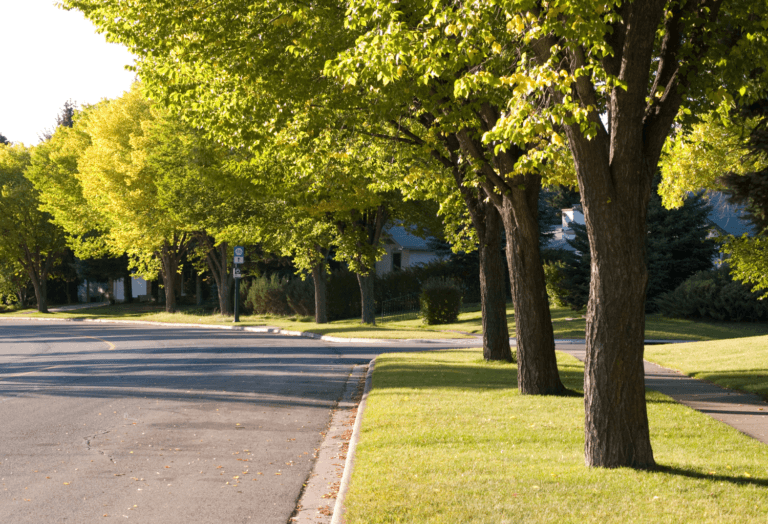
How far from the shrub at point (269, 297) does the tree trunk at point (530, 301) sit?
30312mm

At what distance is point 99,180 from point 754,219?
3470 centimetres

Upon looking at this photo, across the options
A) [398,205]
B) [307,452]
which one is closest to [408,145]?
[307,452]

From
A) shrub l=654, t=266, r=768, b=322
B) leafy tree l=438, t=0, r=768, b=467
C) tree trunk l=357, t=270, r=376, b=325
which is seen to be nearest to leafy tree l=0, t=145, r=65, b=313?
tree trunk l=357, t=270, r=376, b=325

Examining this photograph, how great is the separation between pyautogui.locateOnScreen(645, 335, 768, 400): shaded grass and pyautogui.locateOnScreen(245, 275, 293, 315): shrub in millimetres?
24671

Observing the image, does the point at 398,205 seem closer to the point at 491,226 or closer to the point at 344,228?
the point at 344,228

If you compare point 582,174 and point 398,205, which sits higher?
point 398,205

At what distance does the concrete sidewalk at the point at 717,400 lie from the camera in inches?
362

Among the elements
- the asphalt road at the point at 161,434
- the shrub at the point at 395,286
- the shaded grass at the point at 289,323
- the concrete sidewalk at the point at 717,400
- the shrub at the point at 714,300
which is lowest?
the concrete sidewalk at the point at 717,400

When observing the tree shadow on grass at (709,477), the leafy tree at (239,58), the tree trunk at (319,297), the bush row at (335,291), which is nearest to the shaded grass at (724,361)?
the tree shadow on grass at (709,477)

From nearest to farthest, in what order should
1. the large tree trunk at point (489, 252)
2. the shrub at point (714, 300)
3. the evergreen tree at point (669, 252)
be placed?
1. the large tree trunk at point (489, 252)
2. the shrub at point (714, 300)
3. the evergreen tree at point (669, 252)

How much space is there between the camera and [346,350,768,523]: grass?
17.4 feet

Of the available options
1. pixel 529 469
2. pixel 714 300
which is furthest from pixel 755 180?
pixel 714 300

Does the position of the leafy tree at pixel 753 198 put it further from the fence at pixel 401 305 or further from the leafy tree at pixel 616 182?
the fence at pixel 401 305

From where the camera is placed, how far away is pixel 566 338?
80.9 feet
